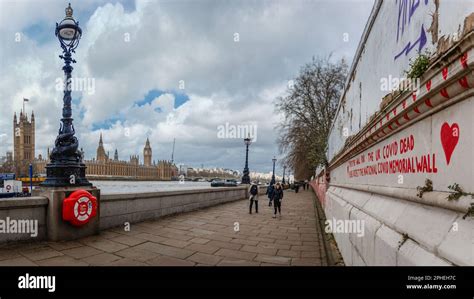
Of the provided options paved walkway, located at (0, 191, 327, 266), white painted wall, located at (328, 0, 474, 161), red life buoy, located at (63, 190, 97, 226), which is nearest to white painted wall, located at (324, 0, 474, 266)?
white painted wall, located at (328, 0, 474, 161)

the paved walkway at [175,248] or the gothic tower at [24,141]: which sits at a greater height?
the gothic tower at [24,141]

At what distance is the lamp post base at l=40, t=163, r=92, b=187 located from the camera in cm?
598

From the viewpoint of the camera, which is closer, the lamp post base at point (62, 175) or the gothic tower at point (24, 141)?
the lamp post base at point (62, 175)

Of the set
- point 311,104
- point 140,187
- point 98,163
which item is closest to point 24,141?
point 98,163

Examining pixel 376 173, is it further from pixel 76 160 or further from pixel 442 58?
pixel 76 160

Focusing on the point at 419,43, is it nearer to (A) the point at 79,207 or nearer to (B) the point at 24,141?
(A) the point at 79,207

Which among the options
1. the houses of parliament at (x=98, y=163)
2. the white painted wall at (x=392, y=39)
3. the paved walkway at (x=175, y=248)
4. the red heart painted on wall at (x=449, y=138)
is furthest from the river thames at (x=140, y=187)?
the houses of parliament at (x=98, y=163)

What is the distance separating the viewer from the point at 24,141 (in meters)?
74.4

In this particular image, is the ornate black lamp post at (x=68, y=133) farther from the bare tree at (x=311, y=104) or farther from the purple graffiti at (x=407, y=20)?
the bare tree at (x=311, y=104)

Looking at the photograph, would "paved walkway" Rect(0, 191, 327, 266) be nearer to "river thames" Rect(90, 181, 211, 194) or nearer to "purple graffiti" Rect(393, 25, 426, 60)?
"river thames" Rect(90, 181, 211, 194)

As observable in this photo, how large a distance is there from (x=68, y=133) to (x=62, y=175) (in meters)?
1.12

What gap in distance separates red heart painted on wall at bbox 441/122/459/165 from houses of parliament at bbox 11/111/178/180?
73072 millimetres

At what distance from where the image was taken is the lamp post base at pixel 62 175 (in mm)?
5980
